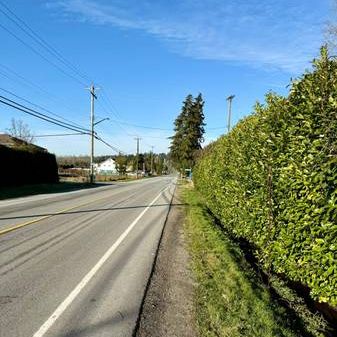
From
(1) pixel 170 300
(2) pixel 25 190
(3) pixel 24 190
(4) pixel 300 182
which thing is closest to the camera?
(4) pixel 300 182

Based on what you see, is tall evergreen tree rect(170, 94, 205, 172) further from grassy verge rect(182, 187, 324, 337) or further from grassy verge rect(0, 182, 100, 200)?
grassy verge rect(182, 187, 324, 337)

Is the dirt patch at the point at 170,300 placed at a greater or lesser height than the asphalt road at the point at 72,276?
lesser

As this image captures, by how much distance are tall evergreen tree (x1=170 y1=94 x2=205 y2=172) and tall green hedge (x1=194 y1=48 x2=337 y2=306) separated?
162 ft

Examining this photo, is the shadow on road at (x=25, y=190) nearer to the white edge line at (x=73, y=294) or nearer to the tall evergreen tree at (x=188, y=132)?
the white edge line at (x=73, y=294)

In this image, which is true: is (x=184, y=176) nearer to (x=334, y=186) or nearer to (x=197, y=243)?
(x=197, y=243)

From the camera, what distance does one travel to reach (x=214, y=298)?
6.11 metres

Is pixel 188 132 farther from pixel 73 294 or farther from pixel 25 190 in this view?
pixel 73 294

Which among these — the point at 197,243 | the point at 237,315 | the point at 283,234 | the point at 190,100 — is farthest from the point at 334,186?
the point at 190,100

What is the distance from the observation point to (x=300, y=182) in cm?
573

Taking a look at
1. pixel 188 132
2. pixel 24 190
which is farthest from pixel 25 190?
pixel 188 132

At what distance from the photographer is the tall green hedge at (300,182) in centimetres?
503

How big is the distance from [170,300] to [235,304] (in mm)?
963

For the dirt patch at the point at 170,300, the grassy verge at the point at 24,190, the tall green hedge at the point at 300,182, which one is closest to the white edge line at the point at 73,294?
the dirt patch at the point at 170,300

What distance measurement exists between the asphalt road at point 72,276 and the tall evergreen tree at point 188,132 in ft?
153
